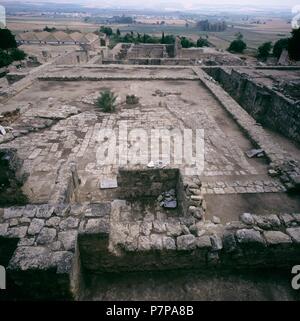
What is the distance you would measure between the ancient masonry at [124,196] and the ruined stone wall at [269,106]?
1438mm

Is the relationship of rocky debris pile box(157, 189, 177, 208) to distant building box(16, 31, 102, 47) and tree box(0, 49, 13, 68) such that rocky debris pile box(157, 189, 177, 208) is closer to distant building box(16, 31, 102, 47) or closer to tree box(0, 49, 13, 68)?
tree box(0, 49, 13, 68)

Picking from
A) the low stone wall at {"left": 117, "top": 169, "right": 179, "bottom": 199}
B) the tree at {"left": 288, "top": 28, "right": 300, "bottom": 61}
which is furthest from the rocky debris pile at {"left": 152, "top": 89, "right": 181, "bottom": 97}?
the tree at {"left": 288, "top": 28, "right": 300, "bottom": 61}

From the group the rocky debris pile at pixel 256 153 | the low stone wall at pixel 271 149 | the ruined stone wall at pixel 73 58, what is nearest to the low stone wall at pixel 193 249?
the low stone wall at pixel 271 149

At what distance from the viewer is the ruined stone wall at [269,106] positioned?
9586mm

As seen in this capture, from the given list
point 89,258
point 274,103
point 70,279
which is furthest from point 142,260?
point 274,103

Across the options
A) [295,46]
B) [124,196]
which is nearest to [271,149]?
[124,196]

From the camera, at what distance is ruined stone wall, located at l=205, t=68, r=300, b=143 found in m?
9.59

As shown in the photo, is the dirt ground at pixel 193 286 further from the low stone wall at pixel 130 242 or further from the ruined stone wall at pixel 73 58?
the ruined stone wall at pixel 73 58

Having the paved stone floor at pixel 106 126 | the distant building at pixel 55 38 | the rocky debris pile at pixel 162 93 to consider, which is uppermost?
the rocky debris pile at pixel 162 93

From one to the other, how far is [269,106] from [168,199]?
784 centimetres

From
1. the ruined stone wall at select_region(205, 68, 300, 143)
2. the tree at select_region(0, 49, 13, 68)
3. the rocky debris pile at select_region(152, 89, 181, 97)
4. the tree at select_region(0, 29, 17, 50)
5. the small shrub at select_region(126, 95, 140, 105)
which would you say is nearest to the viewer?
the ruined stone wall at select_region(205, 68, 300, 143)

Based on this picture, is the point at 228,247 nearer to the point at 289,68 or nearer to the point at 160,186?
the point at 160,186

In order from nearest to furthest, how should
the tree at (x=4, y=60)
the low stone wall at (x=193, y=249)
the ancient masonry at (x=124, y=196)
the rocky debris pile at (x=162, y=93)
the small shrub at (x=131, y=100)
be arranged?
1. the ancient masonry at (x=124, y=196)
2. the low stone wall at (x=193, y=249)
3. the small shrub at (x=131, y=100)
4. the rocky debris pile at (x=162, y=93)
5. the tree at (x=4, y=60)

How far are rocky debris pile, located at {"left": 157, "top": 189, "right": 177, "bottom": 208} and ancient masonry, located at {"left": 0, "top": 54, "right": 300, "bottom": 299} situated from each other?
11cm
